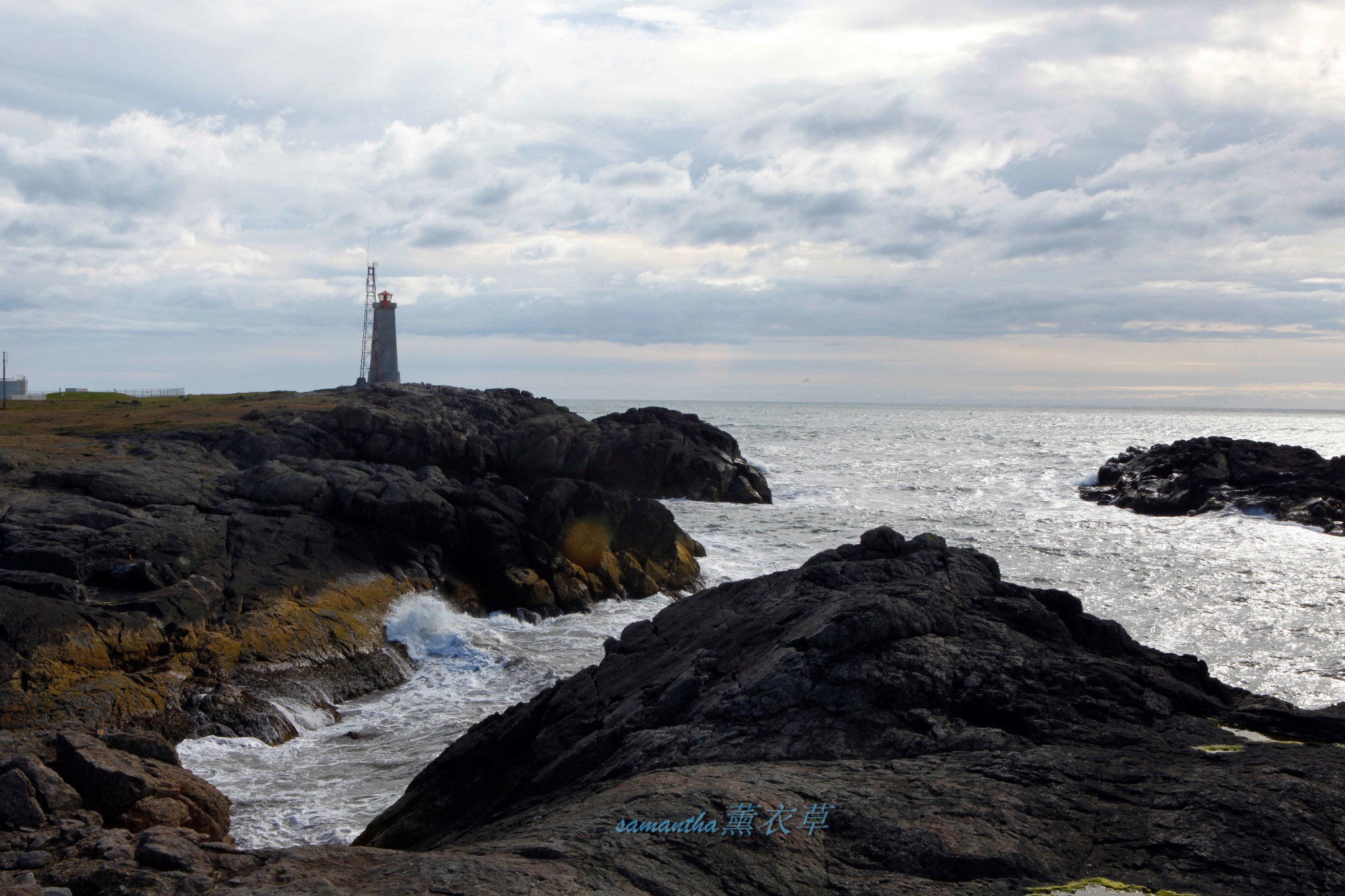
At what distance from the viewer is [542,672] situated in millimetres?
16594

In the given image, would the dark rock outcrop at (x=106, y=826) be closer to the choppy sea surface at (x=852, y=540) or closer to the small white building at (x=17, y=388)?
the choppy sea surface at (x=852, y=540)

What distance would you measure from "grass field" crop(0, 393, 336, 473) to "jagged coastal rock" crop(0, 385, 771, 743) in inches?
15.7

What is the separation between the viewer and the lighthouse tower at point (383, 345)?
63.0 m

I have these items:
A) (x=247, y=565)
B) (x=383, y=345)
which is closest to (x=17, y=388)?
(x=383, y=345)

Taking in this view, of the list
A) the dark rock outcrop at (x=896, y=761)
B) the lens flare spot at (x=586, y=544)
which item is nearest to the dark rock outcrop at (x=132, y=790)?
the dark rock outcrop at (x=896, y=761)

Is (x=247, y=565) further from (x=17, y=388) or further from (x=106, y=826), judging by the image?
(x=17, y=388)

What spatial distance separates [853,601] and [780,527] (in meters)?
26.1

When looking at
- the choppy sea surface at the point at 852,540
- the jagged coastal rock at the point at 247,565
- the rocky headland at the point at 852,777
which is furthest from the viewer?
the jagged coastal rock at the point at 247,565

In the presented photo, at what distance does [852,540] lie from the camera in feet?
103

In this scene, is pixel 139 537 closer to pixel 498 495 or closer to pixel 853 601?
pixel 498 495

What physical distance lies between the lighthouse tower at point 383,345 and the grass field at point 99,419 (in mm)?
5751

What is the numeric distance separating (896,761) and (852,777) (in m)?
0.51

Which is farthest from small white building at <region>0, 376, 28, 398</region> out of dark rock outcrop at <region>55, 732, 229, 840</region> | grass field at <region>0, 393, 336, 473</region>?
dark rock outcrop at <region>55, 732, 229, 840</region>

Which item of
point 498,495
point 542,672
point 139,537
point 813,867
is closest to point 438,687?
point 542,672
